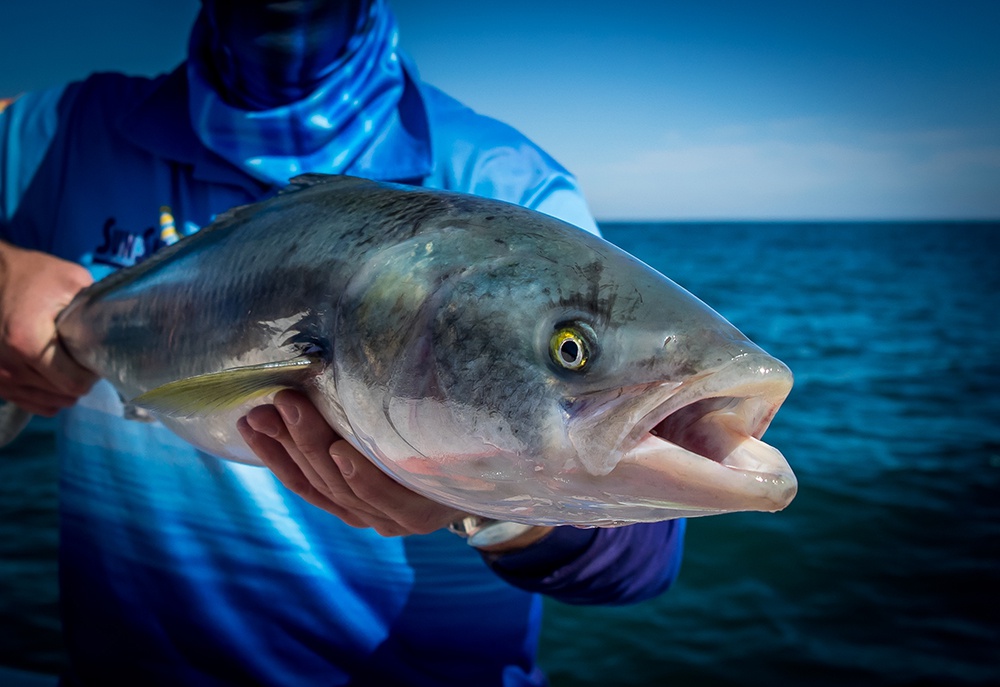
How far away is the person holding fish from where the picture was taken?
2.05 m

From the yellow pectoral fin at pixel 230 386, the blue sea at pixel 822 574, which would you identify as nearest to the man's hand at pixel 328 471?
the yellow pectoral fin at pixel 230 386

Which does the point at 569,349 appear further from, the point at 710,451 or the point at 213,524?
the point at 213,524

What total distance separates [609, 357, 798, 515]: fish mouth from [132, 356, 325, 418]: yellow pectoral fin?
0.57 metres

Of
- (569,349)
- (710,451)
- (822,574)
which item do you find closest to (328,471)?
(569,349)

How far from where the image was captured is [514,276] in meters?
1.16

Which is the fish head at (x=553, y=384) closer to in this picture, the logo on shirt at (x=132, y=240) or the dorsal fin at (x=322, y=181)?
the dorsal fin at (x=322, y=181)

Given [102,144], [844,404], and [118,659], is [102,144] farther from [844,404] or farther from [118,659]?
[844,404]

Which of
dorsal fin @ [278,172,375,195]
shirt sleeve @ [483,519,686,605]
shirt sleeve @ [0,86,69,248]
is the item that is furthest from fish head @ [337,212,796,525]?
shirt sleeve @ [0,86,69,248]

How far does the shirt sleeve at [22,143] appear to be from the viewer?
223 centimetres

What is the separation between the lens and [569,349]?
1.06 m

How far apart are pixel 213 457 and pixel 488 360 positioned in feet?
4.10

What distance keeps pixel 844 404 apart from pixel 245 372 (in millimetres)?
12678

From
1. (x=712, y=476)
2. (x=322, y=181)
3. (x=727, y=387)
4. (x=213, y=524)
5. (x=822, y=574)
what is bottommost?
(x=213, y=524)

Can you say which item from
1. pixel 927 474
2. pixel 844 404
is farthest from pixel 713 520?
pixel 844 404
